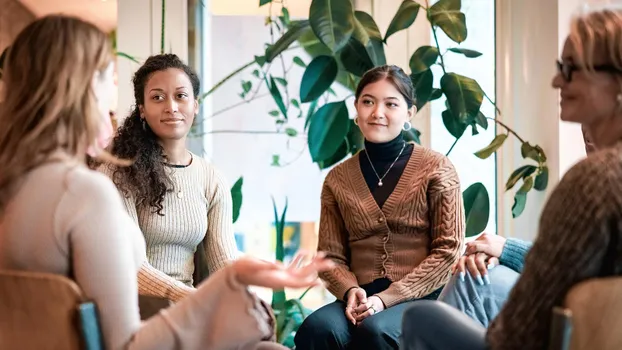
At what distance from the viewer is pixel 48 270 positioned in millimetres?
1396

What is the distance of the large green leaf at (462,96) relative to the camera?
327cm

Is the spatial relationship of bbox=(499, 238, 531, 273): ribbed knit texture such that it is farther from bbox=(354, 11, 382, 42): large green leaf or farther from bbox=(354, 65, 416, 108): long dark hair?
bbox=(354, 11, 382, 42): large green leaf

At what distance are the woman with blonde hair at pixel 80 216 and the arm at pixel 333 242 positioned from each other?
126 centimetres

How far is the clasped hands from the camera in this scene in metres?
2.55

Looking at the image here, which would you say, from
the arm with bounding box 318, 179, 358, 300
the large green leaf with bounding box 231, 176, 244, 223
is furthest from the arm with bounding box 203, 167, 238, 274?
the large green leaf with bounding box 231, 176, 244, 223

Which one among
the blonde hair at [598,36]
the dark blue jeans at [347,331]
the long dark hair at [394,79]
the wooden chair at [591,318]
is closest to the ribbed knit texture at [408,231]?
the dark blue jeans at [347,331]

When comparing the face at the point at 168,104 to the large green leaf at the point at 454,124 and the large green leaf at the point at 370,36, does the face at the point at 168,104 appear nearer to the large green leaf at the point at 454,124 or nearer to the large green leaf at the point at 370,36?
the large green leaf at the point at 370,36

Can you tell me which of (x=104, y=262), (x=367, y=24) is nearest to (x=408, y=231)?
(x=367, y=24)

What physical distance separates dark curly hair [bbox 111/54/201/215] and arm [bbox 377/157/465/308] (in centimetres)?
82

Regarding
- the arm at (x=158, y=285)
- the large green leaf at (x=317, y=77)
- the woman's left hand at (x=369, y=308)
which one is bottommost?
the woman's left hand at (x=369, y=308)

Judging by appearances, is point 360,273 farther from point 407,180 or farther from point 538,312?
point 538,312

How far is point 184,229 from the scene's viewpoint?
266cm

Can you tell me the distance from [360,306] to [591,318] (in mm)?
1318

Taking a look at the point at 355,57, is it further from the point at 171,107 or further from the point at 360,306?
the point at 360,306
